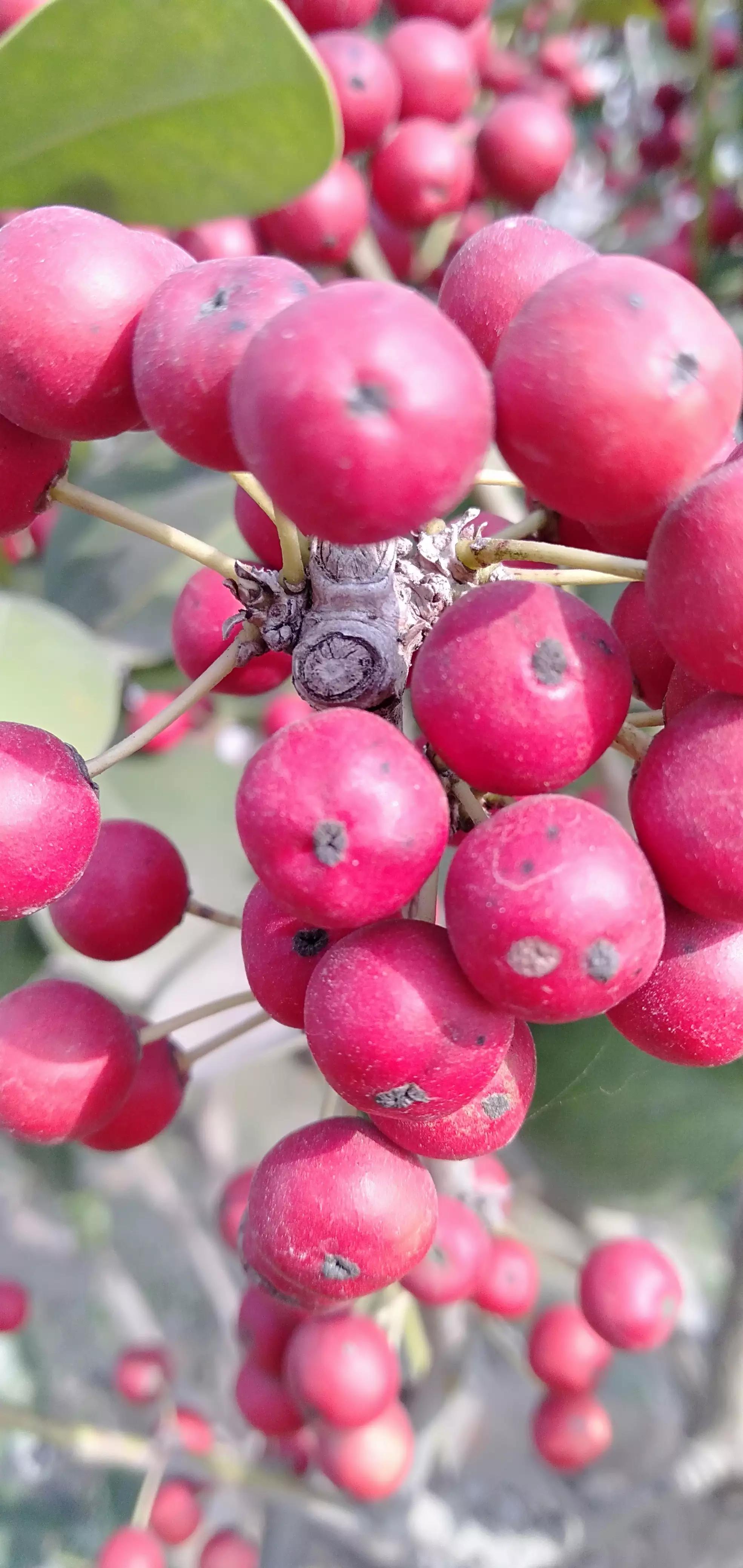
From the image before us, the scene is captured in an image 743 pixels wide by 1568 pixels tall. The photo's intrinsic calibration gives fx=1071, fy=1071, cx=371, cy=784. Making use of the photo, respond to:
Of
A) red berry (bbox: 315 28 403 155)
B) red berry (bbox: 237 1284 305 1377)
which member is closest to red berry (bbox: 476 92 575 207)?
red berry (bbox: 315 28 403 155)

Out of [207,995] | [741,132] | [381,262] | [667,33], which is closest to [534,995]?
[207,995]

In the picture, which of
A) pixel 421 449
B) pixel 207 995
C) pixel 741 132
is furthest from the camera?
pixel 741 132

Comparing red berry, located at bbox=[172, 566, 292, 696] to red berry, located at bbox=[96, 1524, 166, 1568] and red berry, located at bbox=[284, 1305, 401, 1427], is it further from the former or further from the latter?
red berry, located at bbox=[96, 1524, 166, 1568]

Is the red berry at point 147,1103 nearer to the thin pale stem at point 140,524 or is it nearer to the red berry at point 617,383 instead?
the thin pale stem at point 140,524

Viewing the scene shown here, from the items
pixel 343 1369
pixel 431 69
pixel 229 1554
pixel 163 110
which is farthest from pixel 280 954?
pixel 229 1554

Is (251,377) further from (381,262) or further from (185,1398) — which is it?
(185,1398)

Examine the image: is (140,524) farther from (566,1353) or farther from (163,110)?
(566,1353)
